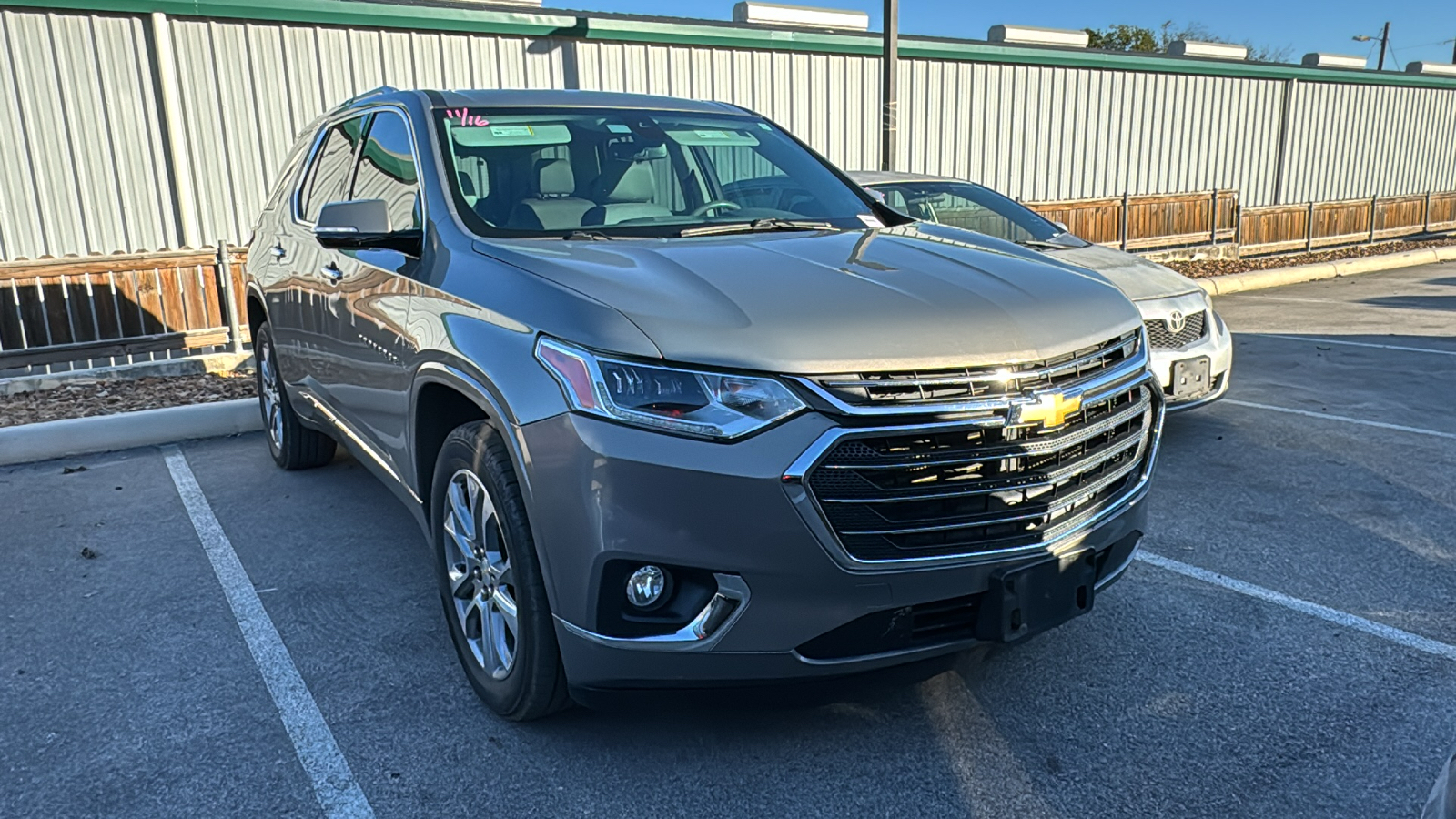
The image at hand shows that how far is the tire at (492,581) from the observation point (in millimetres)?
2725

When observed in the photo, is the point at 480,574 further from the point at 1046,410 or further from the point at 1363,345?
the point at 1363,345

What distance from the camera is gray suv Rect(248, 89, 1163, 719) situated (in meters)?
2.41

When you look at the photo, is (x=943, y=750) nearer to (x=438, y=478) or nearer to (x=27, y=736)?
(x=438, y=478)

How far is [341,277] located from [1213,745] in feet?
11.4

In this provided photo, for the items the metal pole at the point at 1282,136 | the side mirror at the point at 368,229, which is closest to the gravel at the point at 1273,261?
the metal pole at the point at 1282,136

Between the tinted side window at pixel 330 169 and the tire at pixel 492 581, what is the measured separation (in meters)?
2.02

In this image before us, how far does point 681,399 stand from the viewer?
2.43m

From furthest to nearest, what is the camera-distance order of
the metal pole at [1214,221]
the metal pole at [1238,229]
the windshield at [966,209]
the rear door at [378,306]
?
the metal pole at [1238,229], the metal pole at [1214,221], the windshield at [966,209], the rear door at [378,306]

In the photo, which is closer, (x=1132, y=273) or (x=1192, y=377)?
(x=1192, y=377)

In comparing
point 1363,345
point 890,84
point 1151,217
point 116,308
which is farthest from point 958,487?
point 1151,217

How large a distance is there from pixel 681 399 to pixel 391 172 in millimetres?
2151

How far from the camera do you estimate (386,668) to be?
3.43 metres

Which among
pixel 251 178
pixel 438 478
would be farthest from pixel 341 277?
pixel 251 178

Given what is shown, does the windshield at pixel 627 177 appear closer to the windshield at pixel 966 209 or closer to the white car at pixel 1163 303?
the white car at pixel 1163 303
